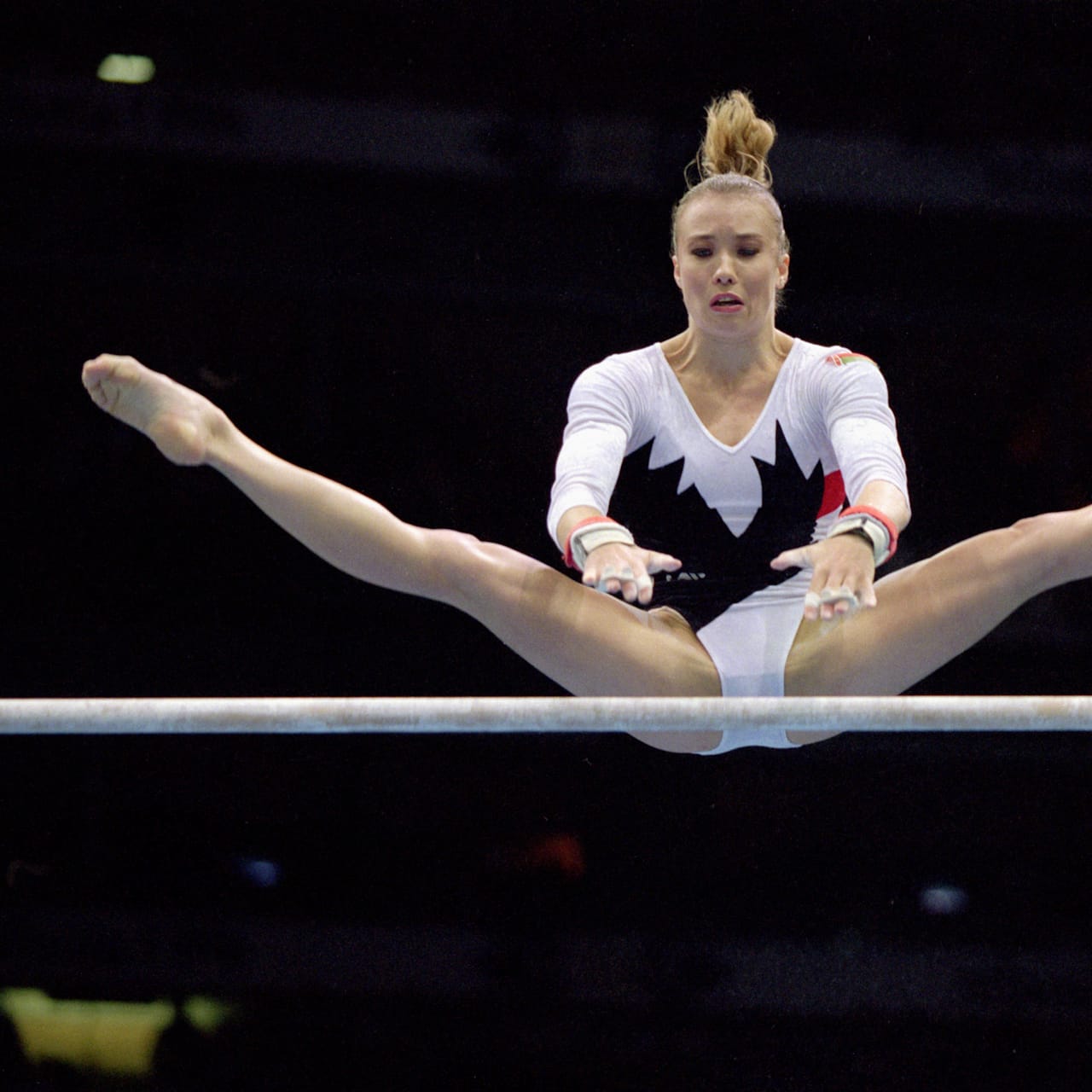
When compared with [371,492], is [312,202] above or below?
above

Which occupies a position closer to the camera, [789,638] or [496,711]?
[496,711]

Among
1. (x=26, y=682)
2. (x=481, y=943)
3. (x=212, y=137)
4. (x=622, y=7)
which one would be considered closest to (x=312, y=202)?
(x=212, y=137)

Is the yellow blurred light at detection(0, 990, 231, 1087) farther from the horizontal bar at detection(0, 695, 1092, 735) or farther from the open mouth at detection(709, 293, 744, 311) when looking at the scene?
the open mouth at detection(709, 293, 744, 311)

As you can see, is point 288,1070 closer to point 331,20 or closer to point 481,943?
point 481,943

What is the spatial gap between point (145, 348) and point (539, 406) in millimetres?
1396

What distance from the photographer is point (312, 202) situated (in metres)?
4.57

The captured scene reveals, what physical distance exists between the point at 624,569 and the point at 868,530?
43 centimetres

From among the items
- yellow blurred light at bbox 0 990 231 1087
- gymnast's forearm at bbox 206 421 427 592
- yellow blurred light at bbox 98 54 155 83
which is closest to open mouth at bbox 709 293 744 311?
gymnast's forearm at bbox 206 421 427 592

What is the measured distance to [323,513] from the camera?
2.36m

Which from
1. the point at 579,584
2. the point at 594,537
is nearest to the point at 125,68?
the point at 579,584

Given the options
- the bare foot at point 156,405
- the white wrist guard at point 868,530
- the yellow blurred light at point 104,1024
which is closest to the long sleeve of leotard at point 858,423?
the white wrist guard at point 868,530

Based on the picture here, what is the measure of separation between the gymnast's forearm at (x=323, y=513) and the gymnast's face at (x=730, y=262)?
2.73ft

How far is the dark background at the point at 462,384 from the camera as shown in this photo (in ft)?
15.0

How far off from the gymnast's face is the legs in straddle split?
25.7 inches
